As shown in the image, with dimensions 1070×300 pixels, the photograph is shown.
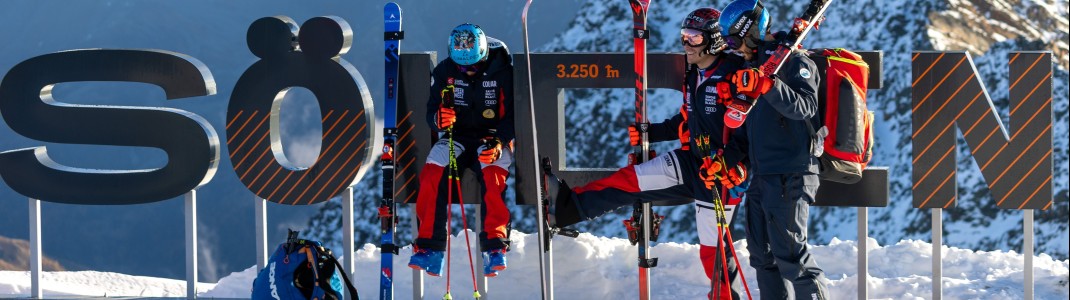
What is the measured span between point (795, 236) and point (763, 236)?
0.28 metres

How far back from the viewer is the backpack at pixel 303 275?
7.48m

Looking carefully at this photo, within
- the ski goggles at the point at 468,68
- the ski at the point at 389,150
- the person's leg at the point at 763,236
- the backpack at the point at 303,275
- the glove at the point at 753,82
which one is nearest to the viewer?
the glove at the point at 753,82

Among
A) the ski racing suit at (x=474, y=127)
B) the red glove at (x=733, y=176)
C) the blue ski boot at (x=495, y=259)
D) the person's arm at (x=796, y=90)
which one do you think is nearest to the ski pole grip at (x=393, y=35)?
the ski racing suit at (x=474, y=127)

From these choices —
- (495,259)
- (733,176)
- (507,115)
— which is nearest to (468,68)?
(507,115)

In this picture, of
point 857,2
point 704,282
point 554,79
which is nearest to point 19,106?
point 554,79

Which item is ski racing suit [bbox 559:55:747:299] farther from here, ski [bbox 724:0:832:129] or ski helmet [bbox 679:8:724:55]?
ski [bbox 724:0:832:129]

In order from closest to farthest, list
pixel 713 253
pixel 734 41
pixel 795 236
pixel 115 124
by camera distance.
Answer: pixel 795 236, pixel 734 41, pixel 713 253, pixel 115 124

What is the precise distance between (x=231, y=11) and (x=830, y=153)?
4877 cm

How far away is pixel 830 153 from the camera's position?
7129 mm

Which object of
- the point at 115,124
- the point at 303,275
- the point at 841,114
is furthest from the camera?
the point at 115,124

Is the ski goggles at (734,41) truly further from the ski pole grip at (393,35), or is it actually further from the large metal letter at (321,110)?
the large metal letter at (321,110)

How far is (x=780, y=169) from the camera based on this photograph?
22.5ft

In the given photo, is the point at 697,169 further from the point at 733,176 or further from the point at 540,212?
the point at 540,212

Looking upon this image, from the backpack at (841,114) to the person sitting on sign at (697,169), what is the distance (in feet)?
1.64
